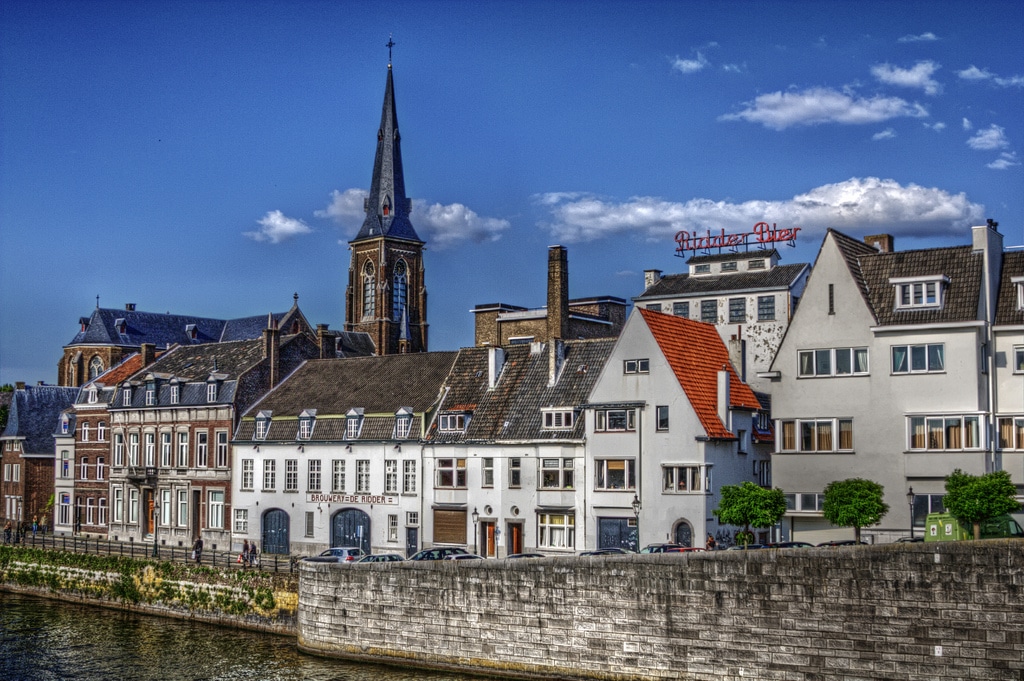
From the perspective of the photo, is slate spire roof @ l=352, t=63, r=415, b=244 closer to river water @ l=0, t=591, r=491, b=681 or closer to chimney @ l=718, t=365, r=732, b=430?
river water @ l=0, t=591, r=491, b=681

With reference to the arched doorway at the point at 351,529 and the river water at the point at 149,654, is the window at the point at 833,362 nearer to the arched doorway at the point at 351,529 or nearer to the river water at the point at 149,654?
the river water at the point at 149,654

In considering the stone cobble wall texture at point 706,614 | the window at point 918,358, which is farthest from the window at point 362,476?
the window at point 918,358

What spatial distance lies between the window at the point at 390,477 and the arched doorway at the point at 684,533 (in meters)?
18.6

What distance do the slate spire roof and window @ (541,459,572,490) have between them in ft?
283

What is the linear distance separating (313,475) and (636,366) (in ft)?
79.0

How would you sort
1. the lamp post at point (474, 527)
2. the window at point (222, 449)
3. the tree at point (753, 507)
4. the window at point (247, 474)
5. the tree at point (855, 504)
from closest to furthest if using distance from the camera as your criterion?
the tree at point (855, 504)
the tree at point (753, 507)
the lamp post at point (474, 527)
the window at point (247, 474)
the window at point (222, 449)

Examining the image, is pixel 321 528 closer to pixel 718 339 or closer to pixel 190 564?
pixel 190 564

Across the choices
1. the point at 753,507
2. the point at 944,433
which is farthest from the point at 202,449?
the point at 944,433

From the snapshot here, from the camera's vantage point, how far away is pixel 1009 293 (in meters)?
51.5

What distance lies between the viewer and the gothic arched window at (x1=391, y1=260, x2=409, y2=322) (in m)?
144

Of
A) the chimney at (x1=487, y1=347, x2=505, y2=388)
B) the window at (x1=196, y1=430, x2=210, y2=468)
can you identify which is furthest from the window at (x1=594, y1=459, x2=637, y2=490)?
the window at (x1=196, y1=430, x2=210, y2=468)

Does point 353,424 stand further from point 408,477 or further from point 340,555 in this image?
point 340,555

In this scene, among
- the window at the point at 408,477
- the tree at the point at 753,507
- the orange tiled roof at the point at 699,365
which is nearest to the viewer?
the tree at the point at 753,507

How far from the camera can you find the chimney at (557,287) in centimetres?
6694
